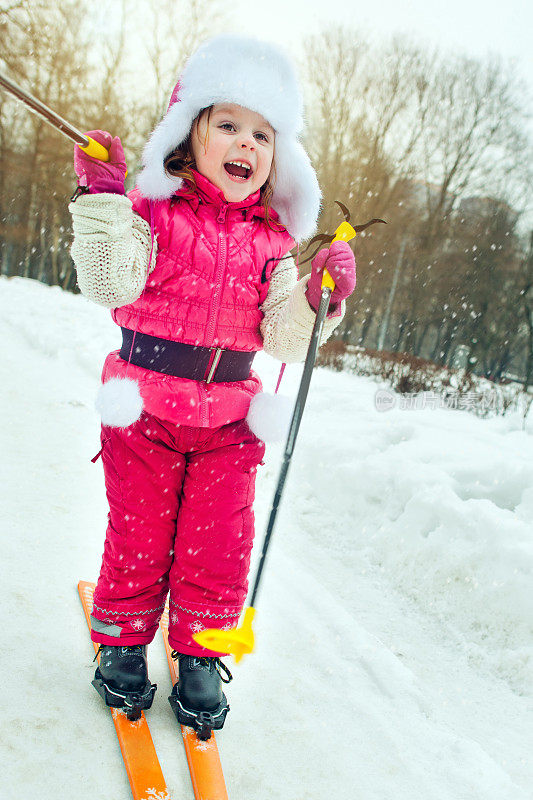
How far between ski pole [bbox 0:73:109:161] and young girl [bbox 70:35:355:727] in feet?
0.64

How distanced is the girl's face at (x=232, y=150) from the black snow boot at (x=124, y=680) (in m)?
1.40

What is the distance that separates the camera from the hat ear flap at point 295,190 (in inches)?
72.1

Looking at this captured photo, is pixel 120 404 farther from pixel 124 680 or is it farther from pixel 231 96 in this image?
pixel 231 96

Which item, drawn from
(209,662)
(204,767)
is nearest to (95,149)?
(209,662)

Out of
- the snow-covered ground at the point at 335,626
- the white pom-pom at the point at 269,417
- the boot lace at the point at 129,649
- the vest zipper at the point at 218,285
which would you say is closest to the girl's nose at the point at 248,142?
the vest zipper at the point at 218,285

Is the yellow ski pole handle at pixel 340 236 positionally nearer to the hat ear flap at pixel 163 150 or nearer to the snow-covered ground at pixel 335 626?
the hat ear flap at pixel 163 150

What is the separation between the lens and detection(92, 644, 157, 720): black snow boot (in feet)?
5.13

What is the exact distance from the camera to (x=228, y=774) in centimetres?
147

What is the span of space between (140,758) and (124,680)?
8.4 inches

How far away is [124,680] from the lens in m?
1.59

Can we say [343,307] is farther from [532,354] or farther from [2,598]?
[532,354]

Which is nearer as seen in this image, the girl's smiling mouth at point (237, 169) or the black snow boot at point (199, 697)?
the black snow boot at point (199, 697)

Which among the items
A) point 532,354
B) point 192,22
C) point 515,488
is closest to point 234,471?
point 515,488

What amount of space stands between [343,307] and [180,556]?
36.3 inches
